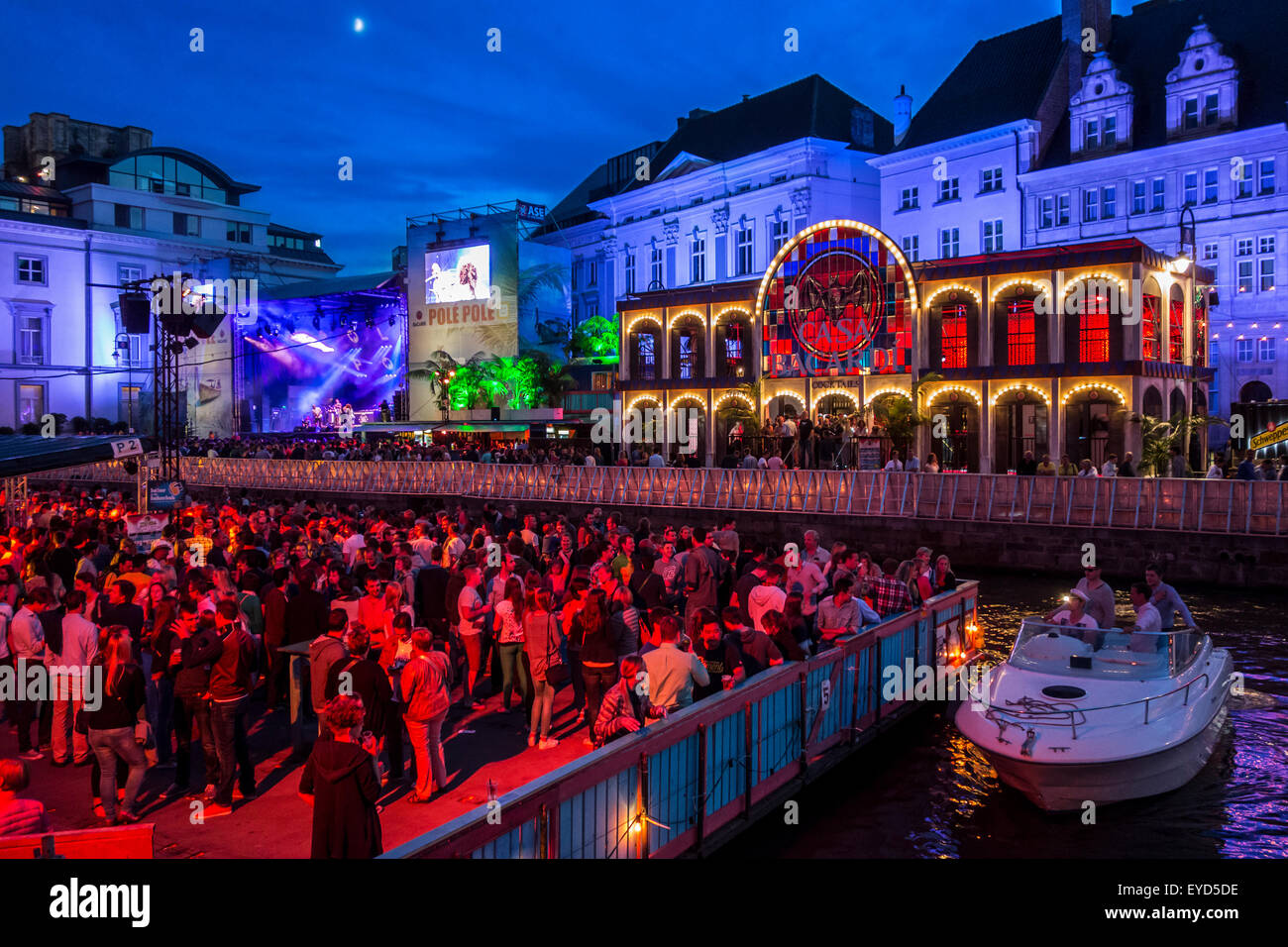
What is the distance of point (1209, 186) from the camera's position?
40000 mm

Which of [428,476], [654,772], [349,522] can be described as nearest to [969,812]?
[654,772]

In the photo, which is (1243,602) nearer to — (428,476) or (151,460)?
(151,460)

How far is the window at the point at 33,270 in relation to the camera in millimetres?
59938

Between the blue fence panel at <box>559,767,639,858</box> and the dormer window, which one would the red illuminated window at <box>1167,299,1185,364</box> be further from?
the blue fence panel at <box>559,767,639,858</box>

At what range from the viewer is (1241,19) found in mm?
41469

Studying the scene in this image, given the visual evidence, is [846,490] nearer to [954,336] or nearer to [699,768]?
[954,336]

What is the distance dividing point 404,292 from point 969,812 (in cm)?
5692

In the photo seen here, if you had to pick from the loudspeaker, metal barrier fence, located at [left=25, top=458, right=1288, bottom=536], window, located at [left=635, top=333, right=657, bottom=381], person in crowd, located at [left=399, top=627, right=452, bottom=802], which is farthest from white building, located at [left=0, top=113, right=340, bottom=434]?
person in crowd, located at [left=399, top=627, right=452, bottom=802]

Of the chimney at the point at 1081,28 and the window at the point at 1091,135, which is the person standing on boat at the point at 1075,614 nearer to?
the window at the point at 1091,135

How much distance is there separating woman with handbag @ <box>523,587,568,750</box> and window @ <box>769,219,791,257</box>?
43894 mm

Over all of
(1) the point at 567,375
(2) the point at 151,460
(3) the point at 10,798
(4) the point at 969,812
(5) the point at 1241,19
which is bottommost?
(4) the point at 969,812

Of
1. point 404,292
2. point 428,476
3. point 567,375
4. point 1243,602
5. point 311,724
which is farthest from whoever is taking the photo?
point 404,292

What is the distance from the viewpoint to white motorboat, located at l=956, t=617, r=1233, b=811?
9.46m

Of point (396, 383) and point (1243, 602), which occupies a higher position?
point (396, 383)
